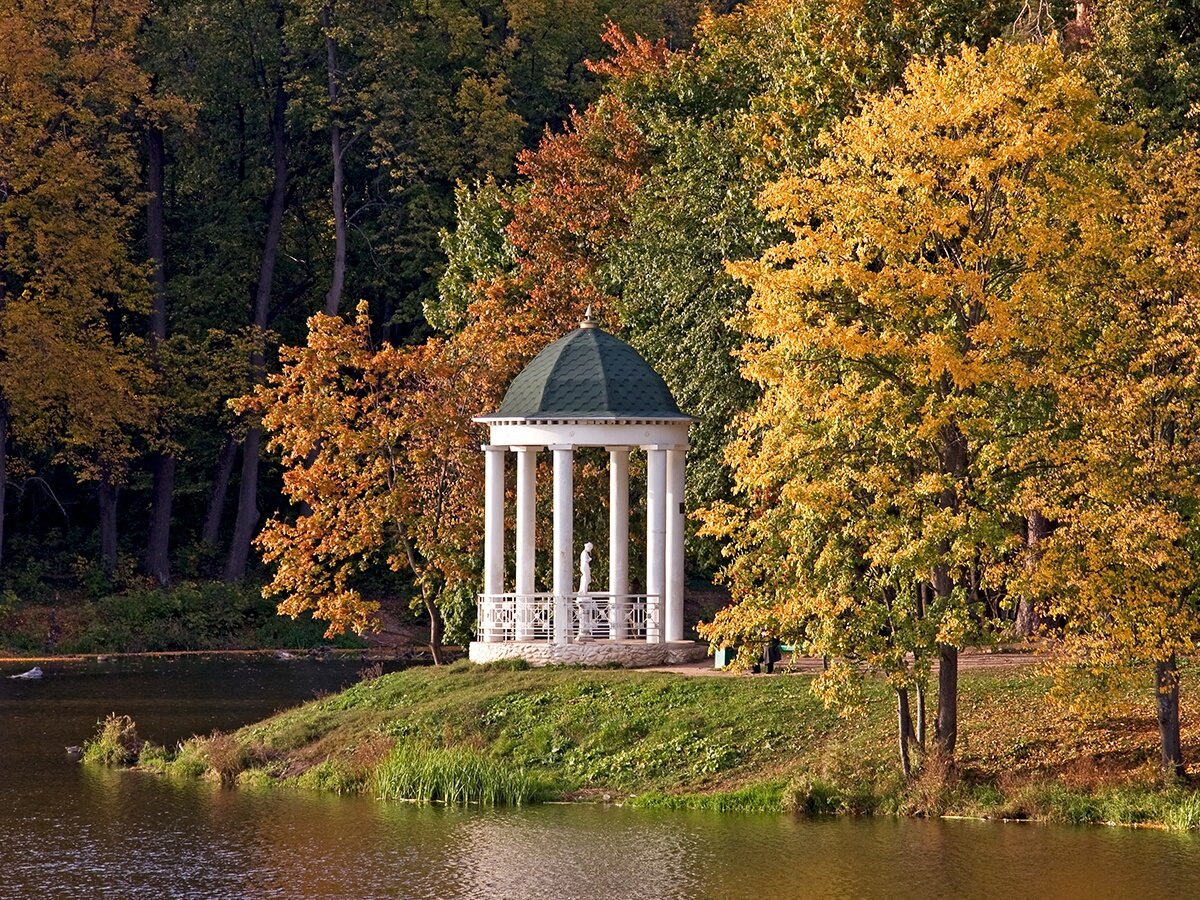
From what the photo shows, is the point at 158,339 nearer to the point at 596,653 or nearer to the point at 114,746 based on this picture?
the point at 114,746

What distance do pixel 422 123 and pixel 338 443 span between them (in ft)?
89.6

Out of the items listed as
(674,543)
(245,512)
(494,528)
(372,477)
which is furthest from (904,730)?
A: (245,512)

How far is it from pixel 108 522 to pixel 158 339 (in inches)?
210

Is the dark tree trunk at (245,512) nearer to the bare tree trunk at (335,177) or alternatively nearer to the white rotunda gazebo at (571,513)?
the bare tree trunk at (335,177)

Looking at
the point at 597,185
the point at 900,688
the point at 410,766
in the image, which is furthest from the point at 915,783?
the point at 597,185

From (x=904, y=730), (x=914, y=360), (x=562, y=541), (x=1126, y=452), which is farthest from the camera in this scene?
(x=562, y=541)

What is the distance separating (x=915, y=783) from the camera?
1019 inches

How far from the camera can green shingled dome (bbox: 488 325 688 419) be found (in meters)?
33.9

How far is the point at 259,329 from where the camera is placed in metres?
59.8

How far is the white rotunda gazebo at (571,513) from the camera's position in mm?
33844

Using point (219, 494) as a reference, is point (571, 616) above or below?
below

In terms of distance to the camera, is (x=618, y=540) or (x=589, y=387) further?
(x=618, y=540)

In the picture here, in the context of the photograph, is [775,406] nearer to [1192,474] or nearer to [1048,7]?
[1192,474]

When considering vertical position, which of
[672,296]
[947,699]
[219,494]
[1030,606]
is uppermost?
[672,296]
